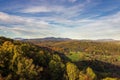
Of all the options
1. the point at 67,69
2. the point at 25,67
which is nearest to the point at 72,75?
the point at 67,69

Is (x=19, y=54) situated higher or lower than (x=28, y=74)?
higher

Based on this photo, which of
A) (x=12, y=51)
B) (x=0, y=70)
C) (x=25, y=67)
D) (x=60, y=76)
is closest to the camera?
(x=0, y=70)

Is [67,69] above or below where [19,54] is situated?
below

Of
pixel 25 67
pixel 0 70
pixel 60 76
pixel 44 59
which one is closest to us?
pixel 0 70

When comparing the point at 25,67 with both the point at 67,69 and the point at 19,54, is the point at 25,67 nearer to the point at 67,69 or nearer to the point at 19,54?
Answer: the point at 19,54

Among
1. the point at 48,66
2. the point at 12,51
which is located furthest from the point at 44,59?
the point at 12,51

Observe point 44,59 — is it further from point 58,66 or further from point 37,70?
point 37,70

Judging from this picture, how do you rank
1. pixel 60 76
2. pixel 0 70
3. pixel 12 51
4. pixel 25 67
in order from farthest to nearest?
pixel 60 76, pixel 12 51, pixel 25 67, pixel 0 70

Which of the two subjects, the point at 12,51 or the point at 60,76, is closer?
the point at 12,51

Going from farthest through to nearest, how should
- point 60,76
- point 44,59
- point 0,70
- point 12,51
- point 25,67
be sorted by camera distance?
point 44,59
point 60,76
point 12,51
point 25,67
point 0,70

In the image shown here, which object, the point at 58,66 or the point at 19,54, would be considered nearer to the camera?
the point at 19,54
